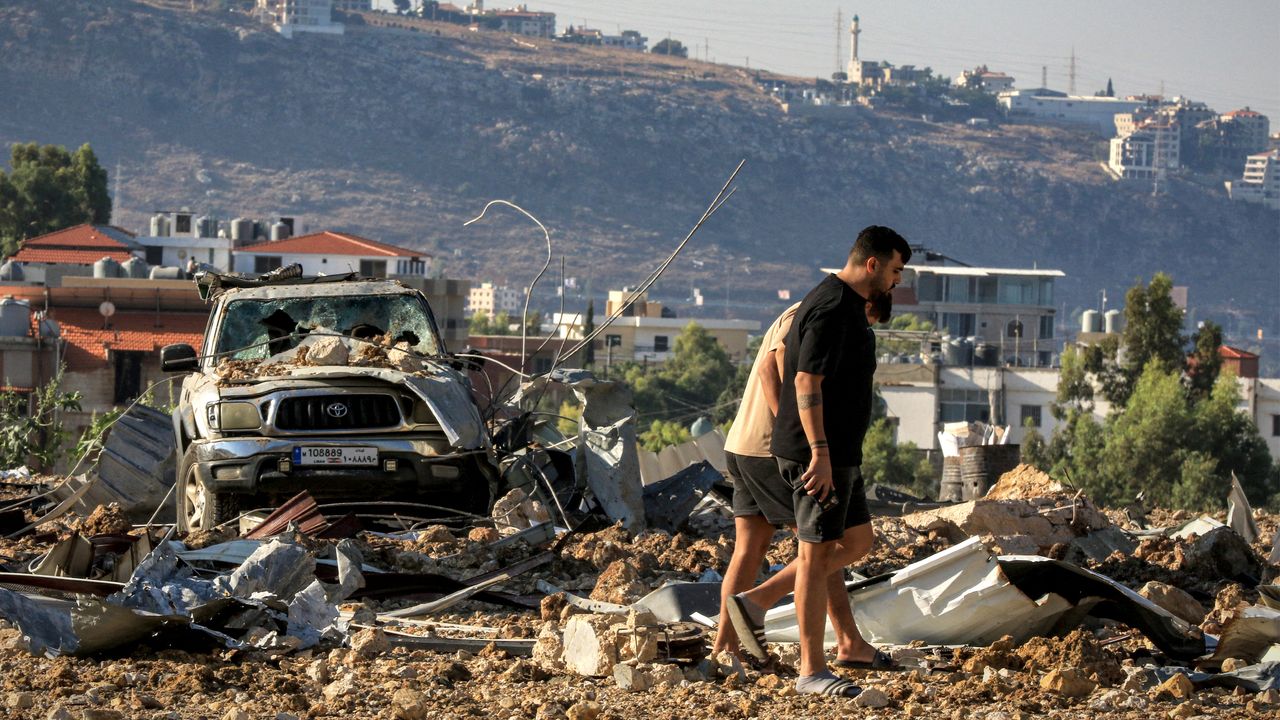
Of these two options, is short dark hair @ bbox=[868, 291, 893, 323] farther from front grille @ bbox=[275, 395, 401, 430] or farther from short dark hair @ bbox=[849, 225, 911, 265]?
front grille @ bbox=[275, 395, 401, 430]

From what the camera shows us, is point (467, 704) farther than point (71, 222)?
No

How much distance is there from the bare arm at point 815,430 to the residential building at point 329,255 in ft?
302

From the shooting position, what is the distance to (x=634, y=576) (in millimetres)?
8164

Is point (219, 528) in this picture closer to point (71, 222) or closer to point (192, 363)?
point (192, 363)

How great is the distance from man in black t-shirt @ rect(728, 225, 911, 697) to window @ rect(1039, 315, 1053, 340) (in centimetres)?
13887

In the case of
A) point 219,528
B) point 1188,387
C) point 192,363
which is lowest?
point 1188,387

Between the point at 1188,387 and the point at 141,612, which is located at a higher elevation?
the point at 141,612

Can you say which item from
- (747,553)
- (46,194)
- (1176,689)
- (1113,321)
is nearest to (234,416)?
(747,553)

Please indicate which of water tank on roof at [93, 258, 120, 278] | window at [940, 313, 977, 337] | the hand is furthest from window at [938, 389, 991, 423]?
the hand

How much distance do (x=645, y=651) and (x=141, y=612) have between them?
183 cm

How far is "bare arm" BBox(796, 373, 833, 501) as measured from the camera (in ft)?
19.7

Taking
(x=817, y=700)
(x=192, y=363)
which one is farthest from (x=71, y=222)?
(x=817, y=700)

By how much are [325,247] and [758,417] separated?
4060 inches

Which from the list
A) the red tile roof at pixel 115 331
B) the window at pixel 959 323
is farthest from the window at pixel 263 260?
the window at pixel 959 323
